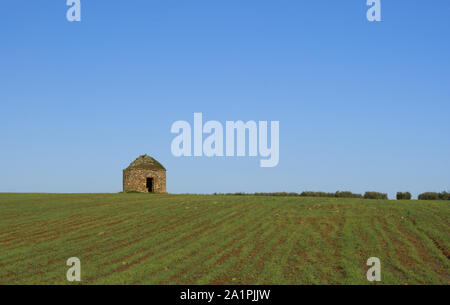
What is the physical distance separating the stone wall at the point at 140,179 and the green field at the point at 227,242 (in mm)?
25780

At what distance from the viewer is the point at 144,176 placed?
225ft

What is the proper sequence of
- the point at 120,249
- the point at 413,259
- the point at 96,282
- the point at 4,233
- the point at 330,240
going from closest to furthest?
1. the point at 96,282
2. the point at 413,259
3. the point at 120,249
4. the point at 330,240
5. the point at 4,233

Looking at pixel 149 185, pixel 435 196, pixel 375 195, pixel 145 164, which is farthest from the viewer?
pixel 149 185

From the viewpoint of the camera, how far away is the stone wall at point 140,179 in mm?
68000

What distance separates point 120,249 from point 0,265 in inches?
236

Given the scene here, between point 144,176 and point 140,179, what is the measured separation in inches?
30.8

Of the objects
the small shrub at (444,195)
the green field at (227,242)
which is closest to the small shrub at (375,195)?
the small shrub at (444,195)

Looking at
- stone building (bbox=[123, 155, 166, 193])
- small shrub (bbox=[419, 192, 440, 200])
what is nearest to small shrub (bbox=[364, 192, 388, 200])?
small shrub (bbox=[419, 192, 440, 200])

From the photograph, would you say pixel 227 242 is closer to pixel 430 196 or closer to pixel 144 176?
pixel 430 196

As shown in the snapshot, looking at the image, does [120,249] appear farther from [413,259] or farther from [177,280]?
[413,259]

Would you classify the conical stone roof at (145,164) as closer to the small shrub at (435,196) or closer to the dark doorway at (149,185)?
the dark doorway at (149,185)

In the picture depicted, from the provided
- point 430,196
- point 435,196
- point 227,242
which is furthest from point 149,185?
point 227,242
